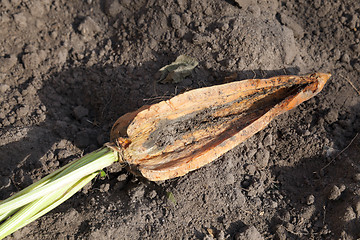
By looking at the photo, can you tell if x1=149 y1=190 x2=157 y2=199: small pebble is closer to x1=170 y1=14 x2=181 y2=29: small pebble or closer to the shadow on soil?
the shadow on soil

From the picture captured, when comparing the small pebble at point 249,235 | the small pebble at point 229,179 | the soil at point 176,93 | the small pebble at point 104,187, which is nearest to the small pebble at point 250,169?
the soil at point 176,93

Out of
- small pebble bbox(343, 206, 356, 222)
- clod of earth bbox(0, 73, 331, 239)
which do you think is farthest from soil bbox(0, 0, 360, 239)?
clod of earth bbox(0, 73, 331, 239)

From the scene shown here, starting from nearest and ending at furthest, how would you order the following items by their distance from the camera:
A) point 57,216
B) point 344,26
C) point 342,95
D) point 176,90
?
point 57,216 < point 176,90 < point 342,95 < point 344,26

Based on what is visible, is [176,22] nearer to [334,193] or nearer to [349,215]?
[334,193]

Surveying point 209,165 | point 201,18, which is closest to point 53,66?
point 201,18

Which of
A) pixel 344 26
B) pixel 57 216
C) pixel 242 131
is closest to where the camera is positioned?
pixel 57 216

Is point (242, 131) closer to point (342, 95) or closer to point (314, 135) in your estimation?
point (314, 135)

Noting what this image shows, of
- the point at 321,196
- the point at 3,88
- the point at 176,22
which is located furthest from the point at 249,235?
the point at 3,88
